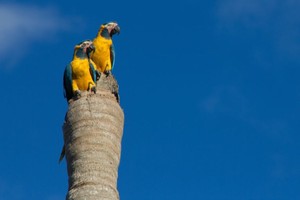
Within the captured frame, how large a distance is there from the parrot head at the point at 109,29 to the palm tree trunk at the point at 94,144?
2.75 metres

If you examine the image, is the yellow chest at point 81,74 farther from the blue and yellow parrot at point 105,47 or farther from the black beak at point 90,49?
the blue and yellow parrot at point 105,47

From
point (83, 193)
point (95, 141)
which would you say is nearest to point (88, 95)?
point (95, 141)

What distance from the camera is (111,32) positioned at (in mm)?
16234

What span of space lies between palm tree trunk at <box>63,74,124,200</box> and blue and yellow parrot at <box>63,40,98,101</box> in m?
0.35

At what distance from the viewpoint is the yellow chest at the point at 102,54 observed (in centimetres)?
1538

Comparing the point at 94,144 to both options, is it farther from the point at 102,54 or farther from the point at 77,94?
the point at 102,54

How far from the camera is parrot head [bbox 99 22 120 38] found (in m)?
16.2

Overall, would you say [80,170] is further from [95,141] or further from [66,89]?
[66,89]

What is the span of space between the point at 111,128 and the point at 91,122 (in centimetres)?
31

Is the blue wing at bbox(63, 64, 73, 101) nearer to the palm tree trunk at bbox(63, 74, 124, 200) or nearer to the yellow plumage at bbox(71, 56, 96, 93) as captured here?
the yellow plumage at bbox(71, 56, 96, 93)

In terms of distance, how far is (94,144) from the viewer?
12477mm

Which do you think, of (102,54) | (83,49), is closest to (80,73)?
(83,49)

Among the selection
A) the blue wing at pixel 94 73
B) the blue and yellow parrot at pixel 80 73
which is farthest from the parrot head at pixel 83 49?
the blue wing at pixel 94 73

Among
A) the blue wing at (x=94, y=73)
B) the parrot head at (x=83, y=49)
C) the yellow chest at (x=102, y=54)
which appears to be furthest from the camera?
the yellow chest at (x=102, y=54)
